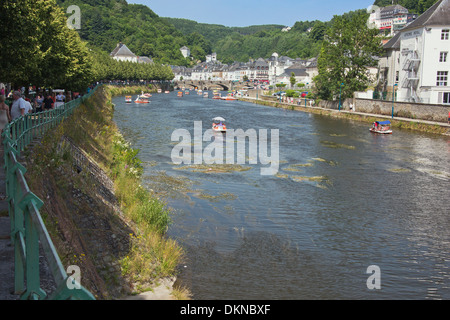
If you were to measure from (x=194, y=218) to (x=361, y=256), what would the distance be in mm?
6397

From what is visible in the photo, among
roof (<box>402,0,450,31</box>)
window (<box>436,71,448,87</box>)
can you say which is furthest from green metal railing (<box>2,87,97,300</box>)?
roof (<box>402,0,450,31</box>)

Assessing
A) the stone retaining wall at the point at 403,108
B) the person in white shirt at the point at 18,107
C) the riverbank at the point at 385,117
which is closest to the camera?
the person in white shirt at the point at 18,107

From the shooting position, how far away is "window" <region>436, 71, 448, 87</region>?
5506cm

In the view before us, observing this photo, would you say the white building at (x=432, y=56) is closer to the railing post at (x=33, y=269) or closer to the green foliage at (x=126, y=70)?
the railing post at (x=33, y=269)

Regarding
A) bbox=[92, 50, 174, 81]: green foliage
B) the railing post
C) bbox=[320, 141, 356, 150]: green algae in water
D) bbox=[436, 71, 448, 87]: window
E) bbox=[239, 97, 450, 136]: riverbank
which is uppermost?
bbox=[92, 50, 174, 81]: green foliage

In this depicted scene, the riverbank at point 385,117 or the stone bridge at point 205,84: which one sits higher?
the stone bridge at point 205,84

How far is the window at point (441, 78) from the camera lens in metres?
55.1

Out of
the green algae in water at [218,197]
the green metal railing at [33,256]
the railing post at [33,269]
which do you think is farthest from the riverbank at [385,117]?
the railing post at [33,269]

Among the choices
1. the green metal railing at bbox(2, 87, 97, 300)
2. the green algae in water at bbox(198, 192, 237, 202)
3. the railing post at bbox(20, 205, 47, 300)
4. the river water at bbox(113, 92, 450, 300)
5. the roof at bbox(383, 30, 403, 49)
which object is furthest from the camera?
the roof at bbox(383, 30, 403, 49)

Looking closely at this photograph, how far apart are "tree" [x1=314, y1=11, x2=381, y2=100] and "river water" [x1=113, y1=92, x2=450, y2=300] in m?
37.6

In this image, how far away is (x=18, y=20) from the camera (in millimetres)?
15148

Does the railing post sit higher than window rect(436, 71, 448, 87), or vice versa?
window rect(436, 71, 448, 87)

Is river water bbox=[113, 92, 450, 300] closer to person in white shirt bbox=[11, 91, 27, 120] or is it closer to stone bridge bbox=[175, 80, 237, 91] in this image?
person in white shirt bbox=[11, 91, 27, 120]

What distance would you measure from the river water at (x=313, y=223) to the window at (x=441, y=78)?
75.0ft
